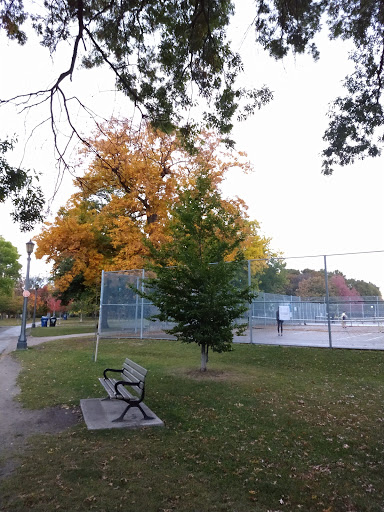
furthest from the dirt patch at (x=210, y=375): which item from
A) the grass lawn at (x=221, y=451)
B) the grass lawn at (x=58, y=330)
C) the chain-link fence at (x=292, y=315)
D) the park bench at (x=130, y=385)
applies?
the grass lawn at (x=58, y=330)

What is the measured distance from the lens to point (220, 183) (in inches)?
765

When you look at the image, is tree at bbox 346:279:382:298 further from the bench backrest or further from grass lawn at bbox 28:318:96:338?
grass lawn at bbox 28:318:96:338

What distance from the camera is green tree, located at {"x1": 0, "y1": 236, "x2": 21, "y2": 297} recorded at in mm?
52000

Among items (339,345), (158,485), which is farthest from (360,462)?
(339,345)

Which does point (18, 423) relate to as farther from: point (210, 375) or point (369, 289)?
point (369, 289)

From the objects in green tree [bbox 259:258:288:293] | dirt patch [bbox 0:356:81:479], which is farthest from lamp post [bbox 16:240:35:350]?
green tree [bbox 259:258:288:293]

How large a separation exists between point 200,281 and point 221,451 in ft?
Answer: 15.3

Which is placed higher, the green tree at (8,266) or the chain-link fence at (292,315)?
the green tree at (8,266)

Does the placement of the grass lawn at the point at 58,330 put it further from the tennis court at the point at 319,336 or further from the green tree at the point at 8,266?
the green tree at the point at 8,266

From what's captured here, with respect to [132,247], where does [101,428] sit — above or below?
below

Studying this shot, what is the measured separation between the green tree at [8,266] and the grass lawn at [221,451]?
48.4m

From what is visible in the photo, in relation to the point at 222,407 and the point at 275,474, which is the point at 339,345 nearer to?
the point at 222,407

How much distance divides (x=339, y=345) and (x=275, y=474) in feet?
29.1

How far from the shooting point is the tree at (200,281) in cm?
862
